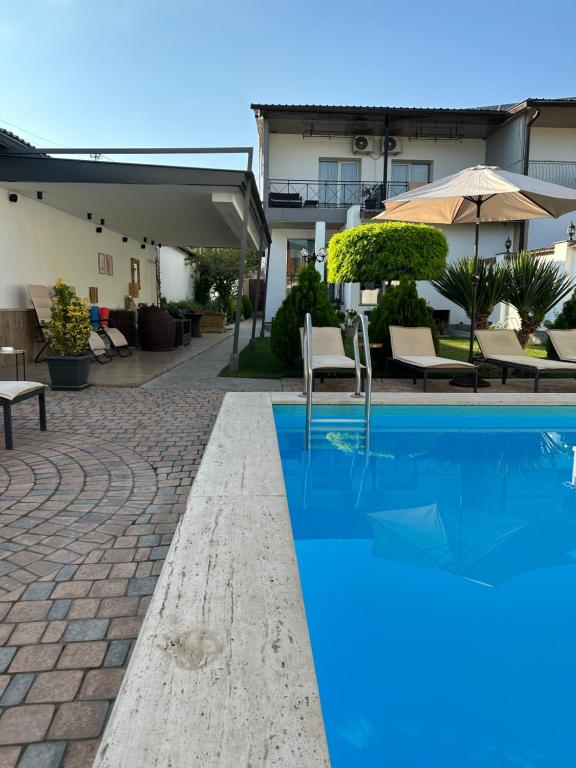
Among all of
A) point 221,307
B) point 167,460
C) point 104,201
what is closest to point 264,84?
point 221,307

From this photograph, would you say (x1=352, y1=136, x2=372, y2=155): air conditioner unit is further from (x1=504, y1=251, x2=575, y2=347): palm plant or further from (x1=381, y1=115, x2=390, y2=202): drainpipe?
(x1=504, y1=251, x2=575, y2=347): palm plant

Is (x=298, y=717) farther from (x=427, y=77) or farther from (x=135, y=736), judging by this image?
(x=427, y=77)

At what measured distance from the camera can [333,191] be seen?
20.2 m

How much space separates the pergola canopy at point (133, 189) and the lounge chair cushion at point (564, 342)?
488 centimetres

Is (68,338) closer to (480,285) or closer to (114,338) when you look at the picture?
(114,338)

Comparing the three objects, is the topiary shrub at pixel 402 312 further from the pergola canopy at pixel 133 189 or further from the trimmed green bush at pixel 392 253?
the pergola canopy at pixel 133 189

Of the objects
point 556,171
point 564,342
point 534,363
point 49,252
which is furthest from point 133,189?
point 556,171

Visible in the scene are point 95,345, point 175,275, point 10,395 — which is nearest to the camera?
point 10,395

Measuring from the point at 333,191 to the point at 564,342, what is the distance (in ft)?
47.0

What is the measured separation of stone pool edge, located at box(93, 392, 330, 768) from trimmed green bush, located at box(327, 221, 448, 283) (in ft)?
22.2

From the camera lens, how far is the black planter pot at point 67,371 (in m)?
6.92

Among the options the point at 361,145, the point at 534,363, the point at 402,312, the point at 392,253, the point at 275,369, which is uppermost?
the point at 361,145

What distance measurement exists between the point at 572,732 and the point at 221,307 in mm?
23361

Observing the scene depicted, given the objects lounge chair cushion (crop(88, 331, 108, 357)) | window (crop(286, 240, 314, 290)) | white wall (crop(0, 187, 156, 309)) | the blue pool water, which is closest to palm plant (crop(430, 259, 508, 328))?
the blue pool water
